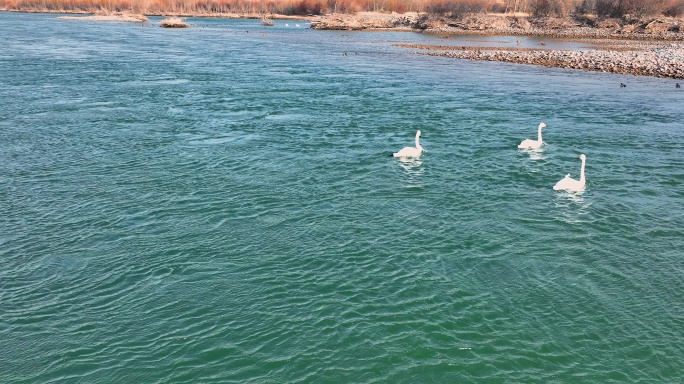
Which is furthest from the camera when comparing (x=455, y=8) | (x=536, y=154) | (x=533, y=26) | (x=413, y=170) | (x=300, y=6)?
(x=300, y=6)

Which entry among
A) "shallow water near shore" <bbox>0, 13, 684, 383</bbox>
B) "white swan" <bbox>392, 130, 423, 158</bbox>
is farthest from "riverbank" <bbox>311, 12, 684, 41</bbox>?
"white swan" <bbox>392, 130, 423, 158</bbox>

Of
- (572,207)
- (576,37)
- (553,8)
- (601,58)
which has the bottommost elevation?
(572,207)

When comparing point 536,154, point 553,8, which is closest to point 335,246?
point 536,154

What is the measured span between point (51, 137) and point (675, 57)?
163 ft

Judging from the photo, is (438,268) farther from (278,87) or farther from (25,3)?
(25,3)

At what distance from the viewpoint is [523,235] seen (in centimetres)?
1569

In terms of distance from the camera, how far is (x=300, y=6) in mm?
167250

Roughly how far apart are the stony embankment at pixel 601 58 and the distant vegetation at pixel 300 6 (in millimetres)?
46324

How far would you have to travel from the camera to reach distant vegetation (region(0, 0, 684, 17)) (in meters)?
108

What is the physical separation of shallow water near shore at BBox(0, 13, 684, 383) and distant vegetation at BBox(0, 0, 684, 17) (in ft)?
274

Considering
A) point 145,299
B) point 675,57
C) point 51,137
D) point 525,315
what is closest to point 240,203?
point 145,299

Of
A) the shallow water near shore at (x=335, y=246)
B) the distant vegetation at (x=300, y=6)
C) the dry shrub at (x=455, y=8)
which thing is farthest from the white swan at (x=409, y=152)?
the distant vegetation at (x=300, y=6)

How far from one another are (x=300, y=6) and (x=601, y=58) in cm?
12650

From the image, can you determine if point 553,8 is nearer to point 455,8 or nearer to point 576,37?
point 455,8
